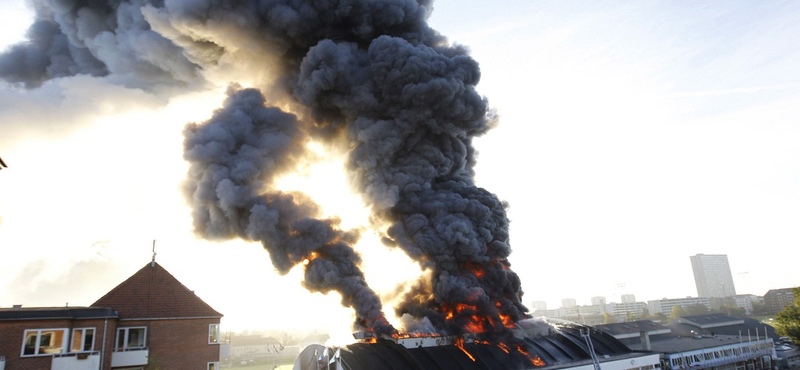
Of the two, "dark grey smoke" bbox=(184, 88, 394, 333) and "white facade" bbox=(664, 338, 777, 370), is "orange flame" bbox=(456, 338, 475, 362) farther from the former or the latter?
"white facade" bbox=(664, 338, 777, 370)

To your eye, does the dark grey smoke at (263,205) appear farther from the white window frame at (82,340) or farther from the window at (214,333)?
the white window frame at (82,340)

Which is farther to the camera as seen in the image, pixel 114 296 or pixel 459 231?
pixel 459 231

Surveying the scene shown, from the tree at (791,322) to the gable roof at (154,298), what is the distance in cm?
6616

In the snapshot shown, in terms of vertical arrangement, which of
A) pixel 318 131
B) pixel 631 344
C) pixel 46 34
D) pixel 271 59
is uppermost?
pixel 46 34

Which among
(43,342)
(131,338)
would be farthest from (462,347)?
(43,342)

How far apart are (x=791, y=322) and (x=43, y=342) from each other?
75676 mm

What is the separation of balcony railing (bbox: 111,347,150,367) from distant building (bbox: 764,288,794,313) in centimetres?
20544

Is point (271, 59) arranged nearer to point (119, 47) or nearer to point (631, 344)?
point (119, 47)

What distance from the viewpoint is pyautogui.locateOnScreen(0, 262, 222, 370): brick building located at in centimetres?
2552

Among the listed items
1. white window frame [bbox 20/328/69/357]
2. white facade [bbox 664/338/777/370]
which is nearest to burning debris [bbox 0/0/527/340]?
white window frame [bbox 20/328/69/357]

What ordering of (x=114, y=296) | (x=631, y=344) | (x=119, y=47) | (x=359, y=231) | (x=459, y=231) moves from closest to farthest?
(x=114, y=296), (x=459, y=231), (x=359, y=231), (x=119, y=47), (x=631, y=344)

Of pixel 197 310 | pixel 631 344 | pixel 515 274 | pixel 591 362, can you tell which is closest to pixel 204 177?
pixel 197 310

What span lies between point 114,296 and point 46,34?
84.8 feet

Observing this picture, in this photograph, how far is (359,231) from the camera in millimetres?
37156
